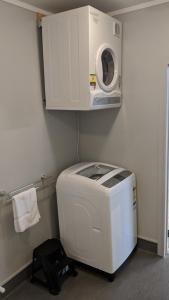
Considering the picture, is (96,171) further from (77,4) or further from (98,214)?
(77,4)

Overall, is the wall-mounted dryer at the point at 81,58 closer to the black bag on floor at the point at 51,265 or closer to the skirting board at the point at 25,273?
the black bag on floor at the point at 51,265

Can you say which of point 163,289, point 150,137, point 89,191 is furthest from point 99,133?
point 163,289

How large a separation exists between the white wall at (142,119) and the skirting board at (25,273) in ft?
0.24

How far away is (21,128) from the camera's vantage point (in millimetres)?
2182

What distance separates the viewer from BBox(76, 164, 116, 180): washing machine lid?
237 centimetres

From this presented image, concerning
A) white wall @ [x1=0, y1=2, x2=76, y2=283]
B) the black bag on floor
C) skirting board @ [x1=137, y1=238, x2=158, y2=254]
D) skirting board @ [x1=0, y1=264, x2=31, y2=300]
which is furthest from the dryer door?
skirting board @ [x1=0, y1=264, x2=31, y2=300]

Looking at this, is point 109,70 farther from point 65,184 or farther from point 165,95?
point 65,184

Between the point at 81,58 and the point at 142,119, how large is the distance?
81 cm

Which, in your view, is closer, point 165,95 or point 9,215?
point 9,215

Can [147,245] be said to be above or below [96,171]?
below

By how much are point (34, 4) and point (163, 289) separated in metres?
2.52

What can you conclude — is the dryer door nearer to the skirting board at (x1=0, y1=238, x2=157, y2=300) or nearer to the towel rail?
the towel rail

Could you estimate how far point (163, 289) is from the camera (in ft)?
7.20

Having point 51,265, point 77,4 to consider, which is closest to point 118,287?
point 51,265
